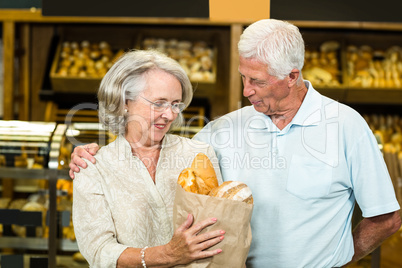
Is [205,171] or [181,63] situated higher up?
[181,63]

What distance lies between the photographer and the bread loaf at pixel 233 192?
1.36m

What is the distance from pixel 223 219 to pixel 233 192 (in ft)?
Result: 0.26

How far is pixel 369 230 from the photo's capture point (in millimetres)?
1884

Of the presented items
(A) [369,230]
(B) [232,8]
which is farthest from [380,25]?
(A) [369,230]

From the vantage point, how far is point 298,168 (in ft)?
5.85

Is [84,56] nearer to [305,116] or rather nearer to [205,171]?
[305,116]

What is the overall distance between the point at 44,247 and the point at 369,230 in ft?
5.80

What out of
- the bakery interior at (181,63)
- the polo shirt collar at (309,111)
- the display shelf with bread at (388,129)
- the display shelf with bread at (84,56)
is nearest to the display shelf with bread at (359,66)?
the bakery interior at (181,63)

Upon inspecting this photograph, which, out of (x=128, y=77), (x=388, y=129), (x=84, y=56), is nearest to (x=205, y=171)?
(x=128, y=77)

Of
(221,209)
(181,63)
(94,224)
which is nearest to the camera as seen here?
(221,209)

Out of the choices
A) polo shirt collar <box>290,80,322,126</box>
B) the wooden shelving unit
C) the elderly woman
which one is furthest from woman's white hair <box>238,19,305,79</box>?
the wooden shelving unit

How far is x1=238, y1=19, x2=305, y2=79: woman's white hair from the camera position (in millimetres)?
1712

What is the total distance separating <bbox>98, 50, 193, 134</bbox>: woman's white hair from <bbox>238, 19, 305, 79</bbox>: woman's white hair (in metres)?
0.26

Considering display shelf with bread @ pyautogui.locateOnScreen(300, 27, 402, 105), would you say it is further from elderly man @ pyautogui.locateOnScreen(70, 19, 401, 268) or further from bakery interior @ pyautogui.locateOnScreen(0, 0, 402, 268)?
elderly man @ pyautogui.locateOnScreen(70, 19, 401, 268)
